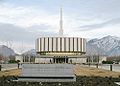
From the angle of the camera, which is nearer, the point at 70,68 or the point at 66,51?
the point at 70,68

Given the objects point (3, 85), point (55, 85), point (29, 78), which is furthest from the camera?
point (29, 78)

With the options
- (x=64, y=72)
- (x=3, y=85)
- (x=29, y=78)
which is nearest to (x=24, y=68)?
(x=29, y=78)

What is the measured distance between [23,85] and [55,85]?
1.77 metres

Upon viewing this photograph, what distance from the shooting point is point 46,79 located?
18.2 metres

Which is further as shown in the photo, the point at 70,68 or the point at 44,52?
the point at 44,52

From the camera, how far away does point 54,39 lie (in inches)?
5472

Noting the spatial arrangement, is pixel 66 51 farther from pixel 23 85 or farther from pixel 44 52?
pixel 23 85

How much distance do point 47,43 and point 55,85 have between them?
12541 cm

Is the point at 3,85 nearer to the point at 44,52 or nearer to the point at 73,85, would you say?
the point at 73,85

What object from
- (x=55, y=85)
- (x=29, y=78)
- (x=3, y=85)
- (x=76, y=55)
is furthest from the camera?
(x=76, y=55)

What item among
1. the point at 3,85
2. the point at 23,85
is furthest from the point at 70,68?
the point at 3,85

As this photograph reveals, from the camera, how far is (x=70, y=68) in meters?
18.5

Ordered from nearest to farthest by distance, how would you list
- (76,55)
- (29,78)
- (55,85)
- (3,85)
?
(3,85), (55,85), (29,78), (76,55)

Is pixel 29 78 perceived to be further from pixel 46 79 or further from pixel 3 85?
pixel 3 85
